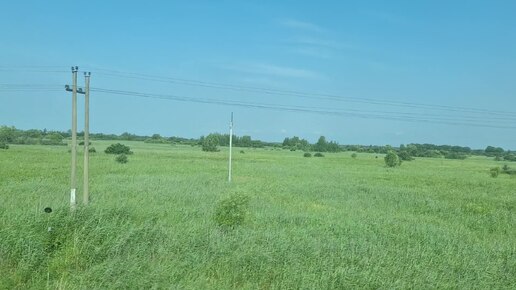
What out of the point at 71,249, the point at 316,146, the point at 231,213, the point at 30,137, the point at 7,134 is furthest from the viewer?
the point at 316,146

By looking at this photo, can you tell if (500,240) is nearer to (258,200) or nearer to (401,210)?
(401,210)

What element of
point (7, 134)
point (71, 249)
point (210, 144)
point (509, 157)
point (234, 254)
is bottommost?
point (234, 254)

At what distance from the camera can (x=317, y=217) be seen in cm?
1486

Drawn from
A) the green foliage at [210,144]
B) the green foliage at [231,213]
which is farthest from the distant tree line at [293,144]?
the green foliage at [231,213]

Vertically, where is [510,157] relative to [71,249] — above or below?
above

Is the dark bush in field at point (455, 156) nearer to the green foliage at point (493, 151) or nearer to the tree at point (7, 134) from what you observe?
the green foliage at point (493, 151)

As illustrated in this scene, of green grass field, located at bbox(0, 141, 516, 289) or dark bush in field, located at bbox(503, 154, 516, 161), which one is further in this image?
dark bush in field, located at bbox(503, 154, 516, 161)

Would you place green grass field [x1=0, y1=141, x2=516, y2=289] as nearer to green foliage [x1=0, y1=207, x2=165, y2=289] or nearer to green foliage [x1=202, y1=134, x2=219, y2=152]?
green foliage [x1=0, y1=207, x2=165, y2=289]

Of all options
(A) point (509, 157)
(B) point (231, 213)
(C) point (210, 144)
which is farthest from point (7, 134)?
(A) point (509, 157)

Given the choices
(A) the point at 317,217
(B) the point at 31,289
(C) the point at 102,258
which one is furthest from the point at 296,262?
(A) the point at 317,217

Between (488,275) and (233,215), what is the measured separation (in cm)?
616

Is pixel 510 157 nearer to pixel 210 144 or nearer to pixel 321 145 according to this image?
pixel 321 145

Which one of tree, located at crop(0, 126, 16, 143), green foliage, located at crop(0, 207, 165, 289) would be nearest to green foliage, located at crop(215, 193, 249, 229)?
green foliage, located at crop(0, 207, 165, 289)

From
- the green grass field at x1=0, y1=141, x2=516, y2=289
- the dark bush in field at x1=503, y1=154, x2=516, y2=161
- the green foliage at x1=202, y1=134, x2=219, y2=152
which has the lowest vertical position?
the green grass field at x1=0, y1=141, x2=516, y2=289
